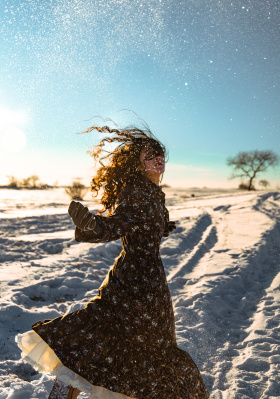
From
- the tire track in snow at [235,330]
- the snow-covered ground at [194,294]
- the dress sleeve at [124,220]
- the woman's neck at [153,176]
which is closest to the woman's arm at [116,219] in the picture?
the dress sleeve at [124,220]

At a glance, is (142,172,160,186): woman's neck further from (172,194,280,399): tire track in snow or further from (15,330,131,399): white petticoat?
(172,194,280,399): tire track in snow

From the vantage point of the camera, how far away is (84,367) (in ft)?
5.26

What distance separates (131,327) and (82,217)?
0.69m

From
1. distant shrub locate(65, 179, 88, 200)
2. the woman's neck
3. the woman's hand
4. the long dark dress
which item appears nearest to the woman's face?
the woman's neck

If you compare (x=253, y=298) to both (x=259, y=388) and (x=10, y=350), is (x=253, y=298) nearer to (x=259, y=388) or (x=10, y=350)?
(x=259, y=388)

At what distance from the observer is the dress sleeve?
1689 millimetres

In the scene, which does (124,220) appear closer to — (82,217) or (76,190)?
(82,217)

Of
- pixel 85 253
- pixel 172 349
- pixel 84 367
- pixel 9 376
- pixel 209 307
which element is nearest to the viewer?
pixel 84 367

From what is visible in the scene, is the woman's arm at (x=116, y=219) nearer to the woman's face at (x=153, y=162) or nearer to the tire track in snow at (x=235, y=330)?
the woman's face at (x=153, y=162)

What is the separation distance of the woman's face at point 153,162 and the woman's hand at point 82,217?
621 millimetres

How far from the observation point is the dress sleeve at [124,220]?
1.69 metres

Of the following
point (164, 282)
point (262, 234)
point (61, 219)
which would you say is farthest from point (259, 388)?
point (61, 219)

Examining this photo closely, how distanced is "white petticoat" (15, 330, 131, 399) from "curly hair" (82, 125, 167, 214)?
0.90 meters

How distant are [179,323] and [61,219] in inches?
280
